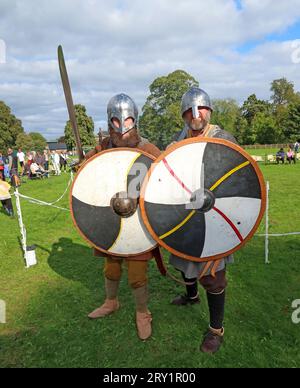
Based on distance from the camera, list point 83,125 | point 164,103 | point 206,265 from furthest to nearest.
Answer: point 83,125 < point 164,103 < point 206,265

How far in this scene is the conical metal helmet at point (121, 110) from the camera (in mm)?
2564

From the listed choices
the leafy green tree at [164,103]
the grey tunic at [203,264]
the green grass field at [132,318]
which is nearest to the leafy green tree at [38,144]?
the leafy green tree at [164,103]

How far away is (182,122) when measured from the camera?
29.5 m

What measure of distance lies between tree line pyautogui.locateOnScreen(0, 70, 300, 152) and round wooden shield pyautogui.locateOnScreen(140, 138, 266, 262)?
25.9 metres

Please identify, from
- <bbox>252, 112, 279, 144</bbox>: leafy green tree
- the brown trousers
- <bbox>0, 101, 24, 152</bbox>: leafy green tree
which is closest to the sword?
the brown trousers

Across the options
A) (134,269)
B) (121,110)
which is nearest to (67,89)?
(121,110)

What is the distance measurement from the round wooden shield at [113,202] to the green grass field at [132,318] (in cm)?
84

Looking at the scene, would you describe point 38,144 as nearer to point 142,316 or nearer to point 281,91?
point 281,91

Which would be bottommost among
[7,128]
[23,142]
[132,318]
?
[132,318]

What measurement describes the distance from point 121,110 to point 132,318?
1.99m

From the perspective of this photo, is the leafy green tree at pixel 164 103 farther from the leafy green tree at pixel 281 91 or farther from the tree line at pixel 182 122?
the leafy green tree at pixel 281 91
